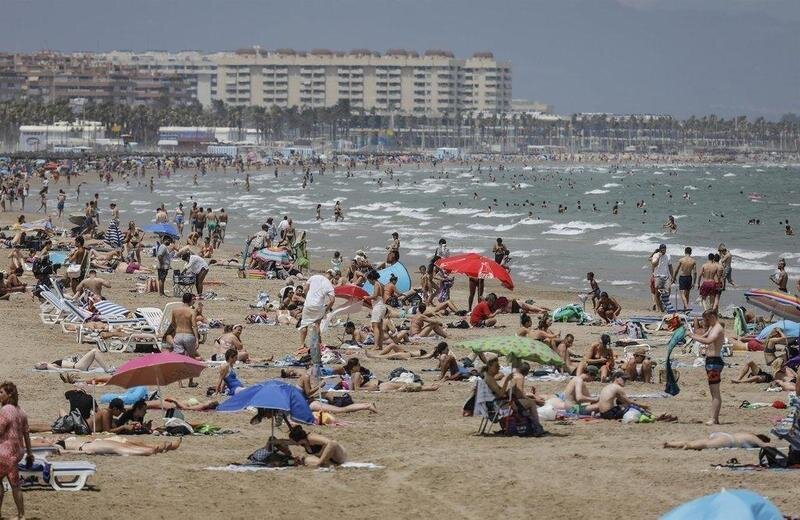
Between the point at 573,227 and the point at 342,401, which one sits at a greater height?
the point at 342,401

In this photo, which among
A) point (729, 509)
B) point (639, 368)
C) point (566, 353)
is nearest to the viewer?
point (729, 509)

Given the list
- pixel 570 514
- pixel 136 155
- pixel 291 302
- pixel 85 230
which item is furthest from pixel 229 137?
pixel 570 514

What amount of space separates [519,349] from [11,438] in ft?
18.6

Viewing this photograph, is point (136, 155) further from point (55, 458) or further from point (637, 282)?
point (55, 458)

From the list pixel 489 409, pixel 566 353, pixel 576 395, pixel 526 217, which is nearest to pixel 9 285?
pixel 566 353

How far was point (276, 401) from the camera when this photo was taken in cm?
1047

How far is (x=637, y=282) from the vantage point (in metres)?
31.3

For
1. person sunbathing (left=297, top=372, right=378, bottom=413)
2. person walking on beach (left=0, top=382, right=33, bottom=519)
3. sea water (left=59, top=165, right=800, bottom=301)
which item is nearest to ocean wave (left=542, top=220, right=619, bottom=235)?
sea water (left=59, top=165, right=800, bottom=301)

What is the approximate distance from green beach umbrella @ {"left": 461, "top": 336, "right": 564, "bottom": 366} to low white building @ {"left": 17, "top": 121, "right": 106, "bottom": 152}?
138 metres

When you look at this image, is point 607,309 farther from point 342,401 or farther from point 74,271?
point 342,401

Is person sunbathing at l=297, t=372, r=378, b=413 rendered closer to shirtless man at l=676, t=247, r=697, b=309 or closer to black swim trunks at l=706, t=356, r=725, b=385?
black swim trunks at l=706, t=356, r=725, b=385

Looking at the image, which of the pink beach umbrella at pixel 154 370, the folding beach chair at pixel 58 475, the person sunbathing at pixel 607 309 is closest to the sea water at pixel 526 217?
the person sunbathing at pixel 607 309

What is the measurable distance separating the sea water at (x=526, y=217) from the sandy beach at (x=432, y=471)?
601 inches

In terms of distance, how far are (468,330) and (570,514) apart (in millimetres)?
10270
